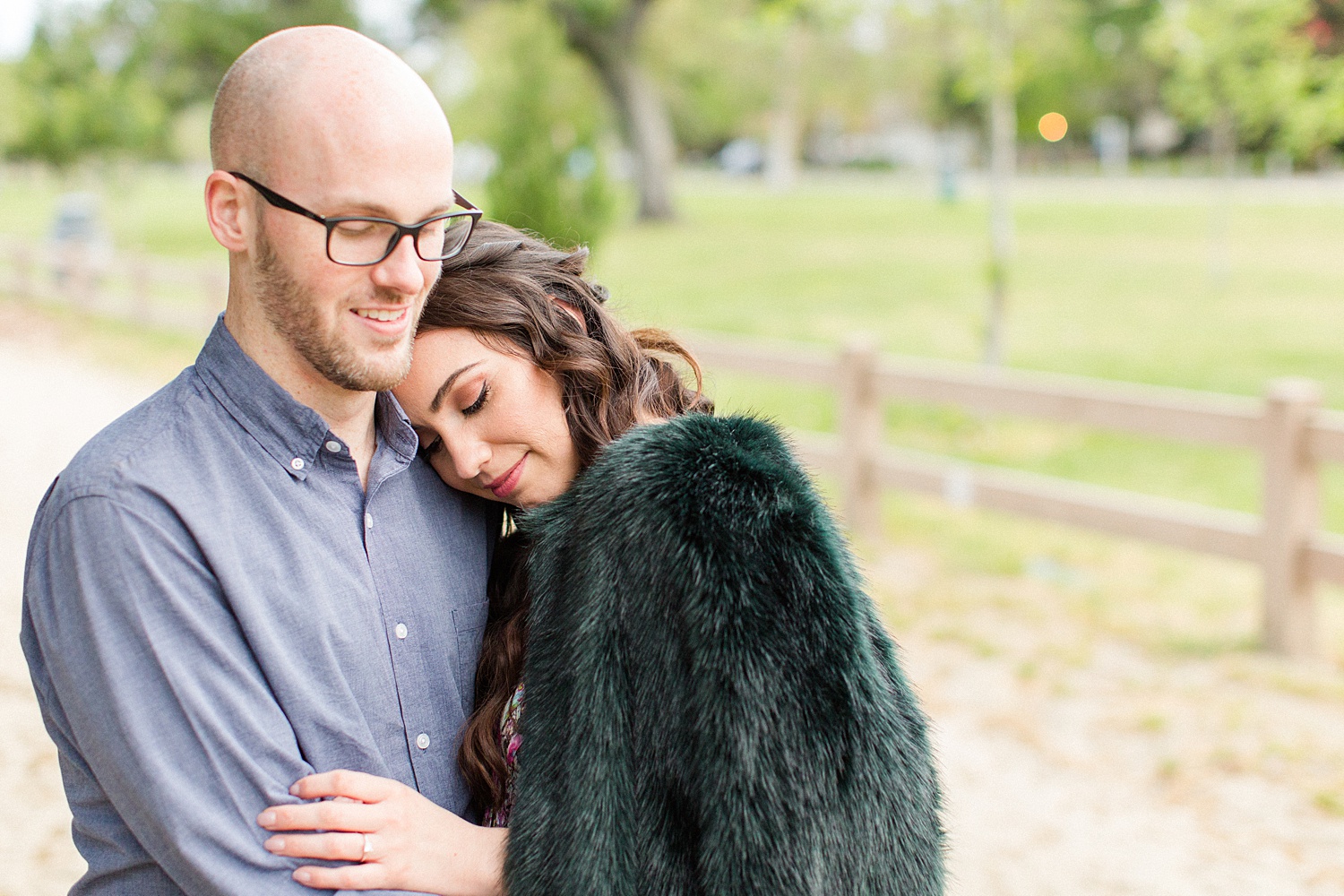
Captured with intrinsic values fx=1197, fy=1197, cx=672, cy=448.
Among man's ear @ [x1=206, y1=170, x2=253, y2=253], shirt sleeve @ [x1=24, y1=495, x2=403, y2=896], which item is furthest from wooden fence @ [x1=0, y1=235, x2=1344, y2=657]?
shirt sleeve @ [x1=24, y1=495, x2=403, y2=896]

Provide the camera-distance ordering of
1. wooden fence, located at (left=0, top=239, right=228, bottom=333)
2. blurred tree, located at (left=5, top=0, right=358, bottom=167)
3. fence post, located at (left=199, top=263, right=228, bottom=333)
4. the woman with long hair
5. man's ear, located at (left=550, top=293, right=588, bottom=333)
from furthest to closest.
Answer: blurred tree, located at (left=5, top=0, right=358, bottom=167)
wooden fence, located at (left=0, top=239, right=228, bottom=333)
fence post, located at (left=199, top=263, right=228, bottom=333)
man's ear, located at (left=550, top=293, right=588, bottom=333)
the woman with long hair

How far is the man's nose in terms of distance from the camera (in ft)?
5.53

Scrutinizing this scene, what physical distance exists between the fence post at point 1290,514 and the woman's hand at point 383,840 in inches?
190

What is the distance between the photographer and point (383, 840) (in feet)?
5.41

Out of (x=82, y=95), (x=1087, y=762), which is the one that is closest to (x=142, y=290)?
(x=1087, y=762)

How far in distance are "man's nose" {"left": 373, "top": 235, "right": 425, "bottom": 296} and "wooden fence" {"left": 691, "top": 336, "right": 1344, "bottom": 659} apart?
2.99m

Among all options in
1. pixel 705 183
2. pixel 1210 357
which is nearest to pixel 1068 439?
pixel 1210 357

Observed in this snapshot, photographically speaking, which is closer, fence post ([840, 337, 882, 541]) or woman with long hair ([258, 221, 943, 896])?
woman with long hair ([258, 221, 943, 896])

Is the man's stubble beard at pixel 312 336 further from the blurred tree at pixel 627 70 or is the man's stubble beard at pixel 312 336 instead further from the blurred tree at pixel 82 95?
the blurred tree at pixel 82 95

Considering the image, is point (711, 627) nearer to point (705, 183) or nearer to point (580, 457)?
point (580, 457)

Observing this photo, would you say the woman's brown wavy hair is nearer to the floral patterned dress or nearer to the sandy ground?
the floral patterned dress

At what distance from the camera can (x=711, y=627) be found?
1.62 metres

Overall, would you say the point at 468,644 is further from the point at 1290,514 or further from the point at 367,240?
the point at 1290,514

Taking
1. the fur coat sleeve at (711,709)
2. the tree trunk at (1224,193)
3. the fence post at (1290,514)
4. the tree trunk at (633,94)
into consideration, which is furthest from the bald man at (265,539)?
the tree trunk at (633,94)
